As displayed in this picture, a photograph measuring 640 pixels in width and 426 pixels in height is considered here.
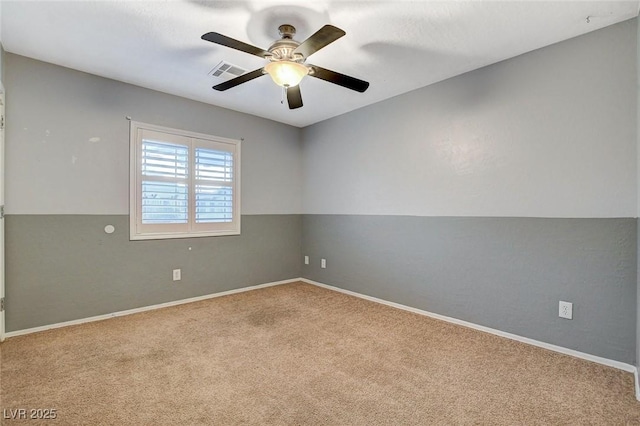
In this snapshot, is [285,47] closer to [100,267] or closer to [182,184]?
[182,184]

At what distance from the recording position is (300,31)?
7.65ft

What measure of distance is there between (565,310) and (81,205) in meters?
4.50

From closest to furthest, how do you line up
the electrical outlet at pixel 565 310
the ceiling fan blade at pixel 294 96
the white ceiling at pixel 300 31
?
the white ceiling at pixel 300 31, the electrical outlet at pixel 565 310, the ceiling fan blade at pixel 294 96

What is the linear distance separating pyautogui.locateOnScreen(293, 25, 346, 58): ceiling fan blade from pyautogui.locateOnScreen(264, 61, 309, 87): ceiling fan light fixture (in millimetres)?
105

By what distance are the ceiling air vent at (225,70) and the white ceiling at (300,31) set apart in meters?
0.07

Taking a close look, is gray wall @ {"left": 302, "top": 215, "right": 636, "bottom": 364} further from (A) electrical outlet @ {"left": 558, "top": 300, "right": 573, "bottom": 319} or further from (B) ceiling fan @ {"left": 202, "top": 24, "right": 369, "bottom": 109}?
(B) ceiling fan @ {"left": 202, "top": 24, "right": 369, "bottom": 109}

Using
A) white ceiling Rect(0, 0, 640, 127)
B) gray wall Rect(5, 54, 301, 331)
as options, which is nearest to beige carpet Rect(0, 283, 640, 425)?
gray wall Rect(5, 54, 301, 331)

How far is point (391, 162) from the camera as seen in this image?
3.72m

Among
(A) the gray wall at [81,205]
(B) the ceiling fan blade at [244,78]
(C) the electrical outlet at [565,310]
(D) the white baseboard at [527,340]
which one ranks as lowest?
(D) the white baseboard at [527,340]

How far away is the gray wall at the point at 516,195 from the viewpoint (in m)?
2.26

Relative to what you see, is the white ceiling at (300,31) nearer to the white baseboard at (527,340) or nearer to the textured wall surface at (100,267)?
the textured wall surface at (100,267)

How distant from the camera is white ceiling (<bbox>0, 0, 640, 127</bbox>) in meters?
2.09

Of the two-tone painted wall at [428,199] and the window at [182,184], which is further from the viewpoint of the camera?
the window at [182,184]

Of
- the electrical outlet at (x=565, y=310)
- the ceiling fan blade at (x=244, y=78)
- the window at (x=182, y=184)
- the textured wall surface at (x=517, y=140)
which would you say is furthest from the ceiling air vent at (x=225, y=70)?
the electrical outlet at (x=565, y=310)
